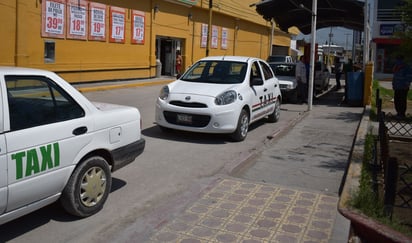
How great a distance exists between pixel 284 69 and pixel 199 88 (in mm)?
8377

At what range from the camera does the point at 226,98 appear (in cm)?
868

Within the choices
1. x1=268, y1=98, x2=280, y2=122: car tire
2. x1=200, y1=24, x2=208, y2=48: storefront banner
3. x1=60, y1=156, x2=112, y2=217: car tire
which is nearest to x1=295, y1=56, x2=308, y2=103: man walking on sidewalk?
x1=268, y1=98, x2=280, y2=122: car tire

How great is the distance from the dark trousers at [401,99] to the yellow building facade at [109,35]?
11806 millimetres

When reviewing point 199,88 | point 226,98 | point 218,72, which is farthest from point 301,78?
point 226,98

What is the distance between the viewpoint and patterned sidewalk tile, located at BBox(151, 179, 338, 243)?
4426 mm

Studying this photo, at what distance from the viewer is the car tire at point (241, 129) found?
884 cm

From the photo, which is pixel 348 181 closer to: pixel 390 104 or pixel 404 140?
pixel 404 140

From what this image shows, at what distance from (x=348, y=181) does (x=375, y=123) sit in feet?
19.7

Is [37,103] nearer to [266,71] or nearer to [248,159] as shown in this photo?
[248,159]

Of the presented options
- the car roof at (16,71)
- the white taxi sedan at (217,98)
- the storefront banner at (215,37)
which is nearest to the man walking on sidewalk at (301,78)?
the white taxi sedan at (217,98)

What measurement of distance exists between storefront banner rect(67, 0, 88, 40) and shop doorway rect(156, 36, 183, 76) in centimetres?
841

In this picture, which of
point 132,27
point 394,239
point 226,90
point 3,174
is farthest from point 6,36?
point 394,239

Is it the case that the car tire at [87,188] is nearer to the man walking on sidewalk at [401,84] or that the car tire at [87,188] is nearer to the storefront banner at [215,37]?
the man walking on sidewalk at [401,84]

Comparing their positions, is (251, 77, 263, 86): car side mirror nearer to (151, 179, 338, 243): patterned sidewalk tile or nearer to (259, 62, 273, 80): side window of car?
(259, 62, 273, 80): side window of car
